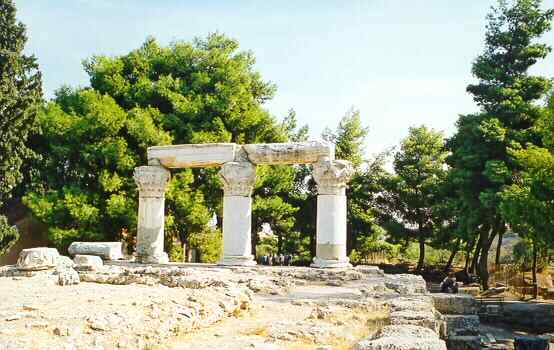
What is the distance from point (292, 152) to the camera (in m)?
17.2

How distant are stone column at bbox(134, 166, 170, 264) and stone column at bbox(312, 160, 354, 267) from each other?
220 inches

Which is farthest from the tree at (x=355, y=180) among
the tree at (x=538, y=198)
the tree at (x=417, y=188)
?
the tree at (x=538, y=198)

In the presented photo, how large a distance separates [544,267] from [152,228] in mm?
21373

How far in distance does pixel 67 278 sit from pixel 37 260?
2292mm

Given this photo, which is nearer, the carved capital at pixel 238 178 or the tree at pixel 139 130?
the carved capital at pixel 238 178

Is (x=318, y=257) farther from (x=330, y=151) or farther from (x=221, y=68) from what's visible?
(x=221, y=68)

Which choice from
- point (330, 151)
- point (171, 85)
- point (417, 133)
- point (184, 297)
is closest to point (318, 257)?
point (330, 151)

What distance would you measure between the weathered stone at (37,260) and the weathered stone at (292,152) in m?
6.64

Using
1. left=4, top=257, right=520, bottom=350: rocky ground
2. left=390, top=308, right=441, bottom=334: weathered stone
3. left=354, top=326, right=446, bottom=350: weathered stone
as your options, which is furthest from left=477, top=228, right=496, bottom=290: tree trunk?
left=354, top=326, right=446, bottom=350: weathered stone

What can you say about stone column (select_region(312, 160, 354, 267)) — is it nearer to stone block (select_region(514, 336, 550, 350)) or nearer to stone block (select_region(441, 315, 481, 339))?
stone block (select_region(441, 315, 481, 339))

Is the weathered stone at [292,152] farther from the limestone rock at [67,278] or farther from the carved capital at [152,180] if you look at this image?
the limestone rock at [67,278]

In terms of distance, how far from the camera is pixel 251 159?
1770 cm

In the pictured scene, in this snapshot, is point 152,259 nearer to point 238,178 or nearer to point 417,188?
point 238,178

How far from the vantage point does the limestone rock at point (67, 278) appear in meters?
12.5
